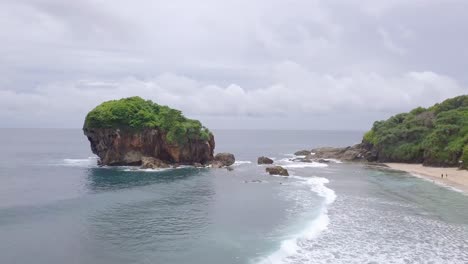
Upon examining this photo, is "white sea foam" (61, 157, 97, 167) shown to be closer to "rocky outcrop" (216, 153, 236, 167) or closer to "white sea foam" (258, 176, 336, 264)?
"rocky outcrop" (216, 153, 236, 167)

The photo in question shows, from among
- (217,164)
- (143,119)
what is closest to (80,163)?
(143,119)

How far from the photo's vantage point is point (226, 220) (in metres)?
41.8

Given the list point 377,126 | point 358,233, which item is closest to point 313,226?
Answer: point 358,233

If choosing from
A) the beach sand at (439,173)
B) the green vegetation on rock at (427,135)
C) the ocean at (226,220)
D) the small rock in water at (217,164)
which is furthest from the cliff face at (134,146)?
the green vegetation on rock at (427,135)

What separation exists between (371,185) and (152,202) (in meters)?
36.1

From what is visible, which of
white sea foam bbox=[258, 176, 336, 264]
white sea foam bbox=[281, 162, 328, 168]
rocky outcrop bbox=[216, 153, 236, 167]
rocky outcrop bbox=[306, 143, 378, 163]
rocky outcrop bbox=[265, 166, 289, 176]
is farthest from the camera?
rocky outcrop bbox=[306, 143, 378, 163]

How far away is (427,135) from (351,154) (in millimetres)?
19975

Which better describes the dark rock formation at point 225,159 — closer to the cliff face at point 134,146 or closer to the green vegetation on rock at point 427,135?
the cliff face at point 134,146

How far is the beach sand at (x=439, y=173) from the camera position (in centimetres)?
6656

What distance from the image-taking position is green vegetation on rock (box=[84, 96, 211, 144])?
272 feet

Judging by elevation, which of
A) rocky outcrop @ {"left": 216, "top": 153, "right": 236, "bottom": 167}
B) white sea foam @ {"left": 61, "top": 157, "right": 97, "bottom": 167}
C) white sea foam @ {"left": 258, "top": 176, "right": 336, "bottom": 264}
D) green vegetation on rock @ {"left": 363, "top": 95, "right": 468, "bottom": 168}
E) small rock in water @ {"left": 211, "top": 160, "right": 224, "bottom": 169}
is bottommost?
white sea foam @ {"left": 258, "top": 176, "right": 336, "bottom": 264}

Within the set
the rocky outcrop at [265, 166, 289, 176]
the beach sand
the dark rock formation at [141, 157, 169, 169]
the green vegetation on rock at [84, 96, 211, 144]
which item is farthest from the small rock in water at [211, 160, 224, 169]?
the beach sand

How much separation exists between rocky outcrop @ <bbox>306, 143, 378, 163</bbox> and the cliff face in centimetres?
3818

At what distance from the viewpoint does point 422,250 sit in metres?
32.8
